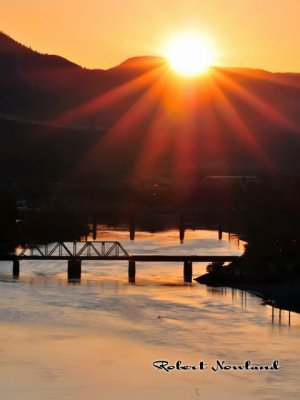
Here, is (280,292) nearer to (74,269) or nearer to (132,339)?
(132,339)

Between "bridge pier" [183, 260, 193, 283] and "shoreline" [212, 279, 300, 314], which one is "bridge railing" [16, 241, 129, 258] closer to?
"bridge pier" [183, 260, 193, 283]

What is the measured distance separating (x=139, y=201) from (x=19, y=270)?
109 metres

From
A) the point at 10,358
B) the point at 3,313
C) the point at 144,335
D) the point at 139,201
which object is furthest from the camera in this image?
the point at 139,201

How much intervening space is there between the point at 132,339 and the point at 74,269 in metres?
29.5

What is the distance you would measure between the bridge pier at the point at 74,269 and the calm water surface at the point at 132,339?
792 mm

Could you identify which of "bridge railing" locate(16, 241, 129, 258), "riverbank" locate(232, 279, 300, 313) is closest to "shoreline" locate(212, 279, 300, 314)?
"riverbank" locate(232, 279, 300, 313)

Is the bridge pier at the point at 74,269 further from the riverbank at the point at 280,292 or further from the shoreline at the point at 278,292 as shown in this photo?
the riverbank at the point at 280,292

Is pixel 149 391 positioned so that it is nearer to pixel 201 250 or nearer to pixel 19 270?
pixel 19 270

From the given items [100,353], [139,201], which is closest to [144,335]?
[100,353]

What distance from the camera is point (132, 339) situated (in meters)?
59.7

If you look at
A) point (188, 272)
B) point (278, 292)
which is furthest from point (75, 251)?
point (278, 292)

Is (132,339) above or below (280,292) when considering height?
below

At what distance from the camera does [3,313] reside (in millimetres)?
68000

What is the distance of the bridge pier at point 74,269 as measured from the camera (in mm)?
88250
